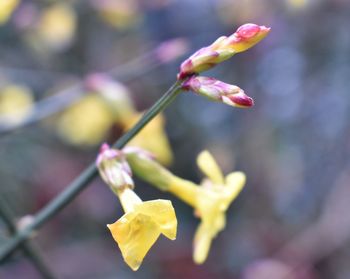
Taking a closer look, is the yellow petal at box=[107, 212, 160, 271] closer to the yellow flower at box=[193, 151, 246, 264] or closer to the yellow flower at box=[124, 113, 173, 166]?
the yellow flower at box=[193, 151, 246, 264]

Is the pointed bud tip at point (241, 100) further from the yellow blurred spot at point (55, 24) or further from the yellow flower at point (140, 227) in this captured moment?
the yellow blurred spot at point (55, 24)

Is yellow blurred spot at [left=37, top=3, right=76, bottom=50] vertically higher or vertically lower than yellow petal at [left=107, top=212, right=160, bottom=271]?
higher

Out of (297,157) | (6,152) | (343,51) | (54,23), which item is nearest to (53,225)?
(6,152)

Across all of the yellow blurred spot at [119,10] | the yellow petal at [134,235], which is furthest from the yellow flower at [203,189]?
the yellow blurred spot at [119,10]

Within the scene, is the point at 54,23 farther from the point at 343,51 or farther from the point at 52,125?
the point at 343,51

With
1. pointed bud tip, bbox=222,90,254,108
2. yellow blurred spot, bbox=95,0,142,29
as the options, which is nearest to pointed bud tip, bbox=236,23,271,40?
pointed bud tip, bbox=222,90,254,108
